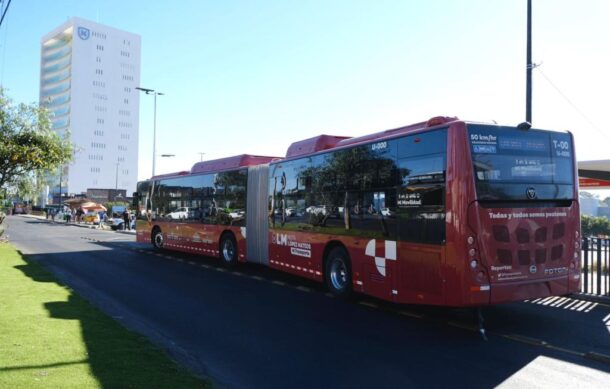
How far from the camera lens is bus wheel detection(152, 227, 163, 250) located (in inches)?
815

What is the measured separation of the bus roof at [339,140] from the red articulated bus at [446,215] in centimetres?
5

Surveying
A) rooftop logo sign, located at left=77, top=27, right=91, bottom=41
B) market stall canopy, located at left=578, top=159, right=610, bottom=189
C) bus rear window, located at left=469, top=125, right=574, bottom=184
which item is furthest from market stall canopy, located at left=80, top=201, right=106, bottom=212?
rooftop logo sign, located at left=77, top=27, right=91, bottom=41

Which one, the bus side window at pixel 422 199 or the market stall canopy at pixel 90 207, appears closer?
the bus side window at pixel 422 199

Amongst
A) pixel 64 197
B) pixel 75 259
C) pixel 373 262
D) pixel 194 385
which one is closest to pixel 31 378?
pixel 194 385

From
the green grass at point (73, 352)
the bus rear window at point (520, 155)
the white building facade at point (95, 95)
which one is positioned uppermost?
the white building facade at point (95, 95)

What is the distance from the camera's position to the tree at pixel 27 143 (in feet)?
62.7

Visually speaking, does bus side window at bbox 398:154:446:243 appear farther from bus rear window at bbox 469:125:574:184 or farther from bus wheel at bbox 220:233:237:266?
bus wheel at bbox 220:233:237:266

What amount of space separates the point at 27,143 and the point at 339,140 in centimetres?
1405

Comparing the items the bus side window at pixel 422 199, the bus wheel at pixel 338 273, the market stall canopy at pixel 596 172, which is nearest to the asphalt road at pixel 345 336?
the bus wheel at pixel 338 273

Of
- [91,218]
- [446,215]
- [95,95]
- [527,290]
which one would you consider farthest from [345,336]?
[95,95]

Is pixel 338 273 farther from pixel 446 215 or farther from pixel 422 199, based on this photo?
pixel 446 215

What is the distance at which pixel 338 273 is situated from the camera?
428 inches

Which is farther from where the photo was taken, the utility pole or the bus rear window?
the utility pole

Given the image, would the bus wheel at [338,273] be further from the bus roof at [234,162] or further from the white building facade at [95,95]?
the white building facade at [95,95]
